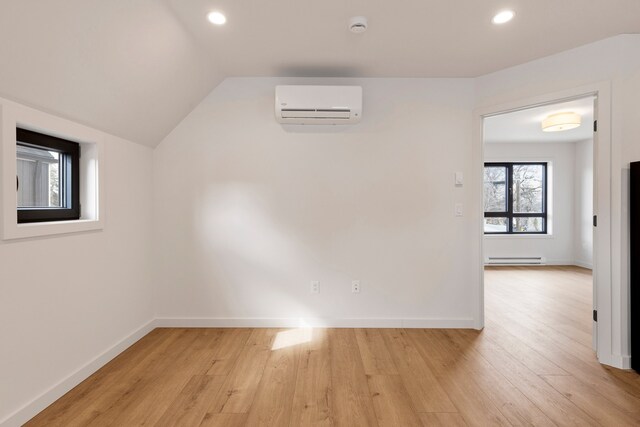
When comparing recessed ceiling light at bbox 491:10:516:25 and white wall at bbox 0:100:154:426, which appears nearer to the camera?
white wall at bbox 0:100:154:426

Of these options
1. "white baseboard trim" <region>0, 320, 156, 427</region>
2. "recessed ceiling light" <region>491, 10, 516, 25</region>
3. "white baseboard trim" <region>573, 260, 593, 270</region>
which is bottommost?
"white baseboard trim" <region>0, 320, 156, 427</region>

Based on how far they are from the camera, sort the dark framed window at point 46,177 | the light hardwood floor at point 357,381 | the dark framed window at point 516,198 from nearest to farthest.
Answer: the light hardwood floor at point 357,381, the dark framed window at point 46,177, the dark framed window at point 516,198

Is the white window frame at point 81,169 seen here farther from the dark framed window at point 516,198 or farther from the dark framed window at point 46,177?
the dark framed window at point 516,198

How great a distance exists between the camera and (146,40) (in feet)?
6.41

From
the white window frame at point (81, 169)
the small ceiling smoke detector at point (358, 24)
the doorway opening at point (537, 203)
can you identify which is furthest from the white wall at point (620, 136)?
the white window frame at point (81, 169)

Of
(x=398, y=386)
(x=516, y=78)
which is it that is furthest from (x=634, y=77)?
(x=398, y=386)

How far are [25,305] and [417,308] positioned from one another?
2851 mm

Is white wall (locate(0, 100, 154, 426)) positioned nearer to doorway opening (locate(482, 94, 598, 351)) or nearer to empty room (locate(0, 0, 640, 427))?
empty room (locate(0, 0, 640, 427))

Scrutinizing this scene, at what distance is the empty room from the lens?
68.1 inches

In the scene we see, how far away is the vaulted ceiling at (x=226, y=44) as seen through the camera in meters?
1.54

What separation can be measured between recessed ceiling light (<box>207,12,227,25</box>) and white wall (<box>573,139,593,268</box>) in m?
6.67

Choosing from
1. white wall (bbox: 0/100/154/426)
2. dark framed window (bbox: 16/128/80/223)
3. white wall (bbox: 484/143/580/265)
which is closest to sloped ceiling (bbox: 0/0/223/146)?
dark framed window (bbox: 16/128/80/223)

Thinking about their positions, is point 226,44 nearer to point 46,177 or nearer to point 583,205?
point 46,177

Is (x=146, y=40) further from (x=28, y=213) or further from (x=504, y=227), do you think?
(x=504, y=227)
